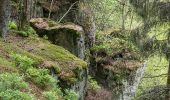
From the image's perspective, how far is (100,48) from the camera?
19188mm

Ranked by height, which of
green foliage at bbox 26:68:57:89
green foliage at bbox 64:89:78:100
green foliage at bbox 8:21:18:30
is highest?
green foliage at bbox 8:21:18:30

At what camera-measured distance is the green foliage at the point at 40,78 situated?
32.2ft

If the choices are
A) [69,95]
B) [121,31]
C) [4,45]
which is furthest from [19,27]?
[121,31]

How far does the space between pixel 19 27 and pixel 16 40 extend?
61.0 inches

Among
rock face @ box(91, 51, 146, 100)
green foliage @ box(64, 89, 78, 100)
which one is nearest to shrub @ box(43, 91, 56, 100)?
green foliage @ box(64, 89, 78, 100)

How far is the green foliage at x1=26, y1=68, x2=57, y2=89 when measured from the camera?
9.83 metres

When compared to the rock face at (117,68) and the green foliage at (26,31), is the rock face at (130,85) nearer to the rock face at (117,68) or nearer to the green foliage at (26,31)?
the rock face at (117,68)

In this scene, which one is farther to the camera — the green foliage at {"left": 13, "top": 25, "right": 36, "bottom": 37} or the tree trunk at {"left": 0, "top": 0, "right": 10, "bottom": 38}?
the green foliage at {"left": 13, "top": 25, "right": 36, "bottom": 37}

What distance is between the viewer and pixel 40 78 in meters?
9.91

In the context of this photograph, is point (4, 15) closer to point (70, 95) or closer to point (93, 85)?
point (70, 95)

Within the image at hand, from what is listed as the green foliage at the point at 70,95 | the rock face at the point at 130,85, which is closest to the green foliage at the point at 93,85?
the rock face at the point at 130,85

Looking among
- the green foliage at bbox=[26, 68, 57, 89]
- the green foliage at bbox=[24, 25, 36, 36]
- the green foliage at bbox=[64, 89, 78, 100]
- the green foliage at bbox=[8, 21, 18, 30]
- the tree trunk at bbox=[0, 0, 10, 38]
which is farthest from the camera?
the green foliage at bbox=[8, 21, 18, 30]

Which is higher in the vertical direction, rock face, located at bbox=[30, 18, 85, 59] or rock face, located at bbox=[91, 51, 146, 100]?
rock face, located at bbox=[30, 18, 85, 59]

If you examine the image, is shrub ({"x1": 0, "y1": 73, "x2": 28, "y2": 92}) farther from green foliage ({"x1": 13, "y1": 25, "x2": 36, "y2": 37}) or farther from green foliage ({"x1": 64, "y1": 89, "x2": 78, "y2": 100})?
green foliage ({"x1": 13, "y1": 25, "x2": 36, "y2": 37})
